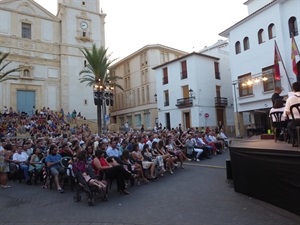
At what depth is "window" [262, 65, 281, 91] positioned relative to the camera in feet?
69.7

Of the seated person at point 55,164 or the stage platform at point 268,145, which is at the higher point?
the stage platform at point 268,145

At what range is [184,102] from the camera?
31500 mm

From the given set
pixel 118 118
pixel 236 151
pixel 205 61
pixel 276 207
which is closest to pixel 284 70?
pixel 205 61

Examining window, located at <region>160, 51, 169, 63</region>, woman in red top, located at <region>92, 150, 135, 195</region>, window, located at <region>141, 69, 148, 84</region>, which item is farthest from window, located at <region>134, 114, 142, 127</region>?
woman in red top, located at <region>92, 150, 135, 195</region>

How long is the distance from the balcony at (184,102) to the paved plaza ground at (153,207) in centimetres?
2201

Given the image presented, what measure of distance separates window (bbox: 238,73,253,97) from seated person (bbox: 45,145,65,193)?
1857 cm

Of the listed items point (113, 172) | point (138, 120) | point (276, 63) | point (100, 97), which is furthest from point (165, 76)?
point (113, 172)

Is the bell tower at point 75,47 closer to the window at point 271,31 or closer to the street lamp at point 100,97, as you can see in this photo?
the street lamp at point 100,97

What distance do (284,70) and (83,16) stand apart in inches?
1146

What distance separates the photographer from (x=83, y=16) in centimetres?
3919

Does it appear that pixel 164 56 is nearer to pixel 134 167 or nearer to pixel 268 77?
pixel 268 77

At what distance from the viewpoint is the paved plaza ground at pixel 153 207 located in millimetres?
5520

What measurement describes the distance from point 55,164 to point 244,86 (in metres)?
19.3

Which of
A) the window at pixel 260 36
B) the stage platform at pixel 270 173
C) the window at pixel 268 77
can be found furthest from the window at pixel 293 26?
the stage platform at pixel 270 173
